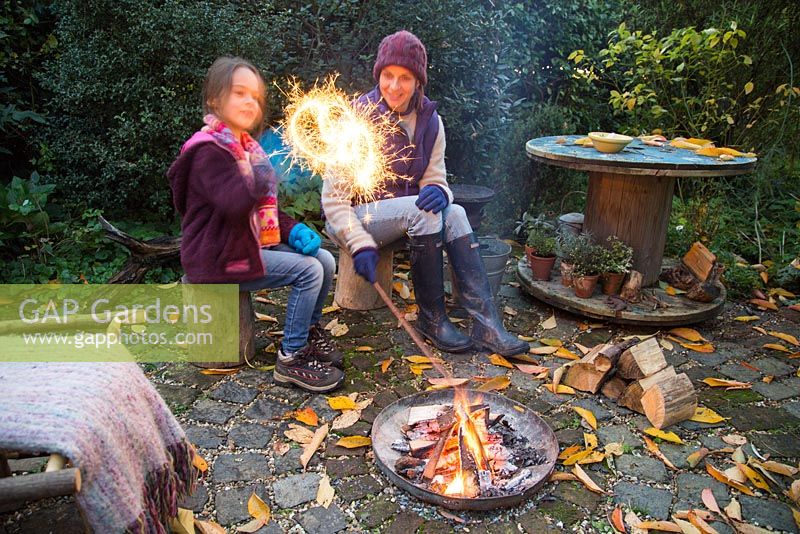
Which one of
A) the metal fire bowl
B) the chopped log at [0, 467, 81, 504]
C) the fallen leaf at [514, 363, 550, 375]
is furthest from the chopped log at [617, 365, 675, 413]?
the chopped log at [0, 467, 81, 504]

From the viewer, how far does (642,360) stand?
10.6ft

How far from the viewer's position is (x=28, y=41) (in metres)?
4.98

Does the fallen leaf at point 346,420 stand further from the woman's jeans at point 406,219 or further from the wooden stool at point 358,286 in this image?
the wooden stool at point 358,286

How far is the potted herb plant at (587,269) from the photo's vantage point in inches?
169

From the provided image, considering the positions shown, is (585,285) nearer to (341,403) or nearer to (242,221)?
(341,403)

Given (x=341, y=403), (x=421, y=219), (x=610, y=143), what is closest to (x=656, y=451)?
(x=341, y=403)

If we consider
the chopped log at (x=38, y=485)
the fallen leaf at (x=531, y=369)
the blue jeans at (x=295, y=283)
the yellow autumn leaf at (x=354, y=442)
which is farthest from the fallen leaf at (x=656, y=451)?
the chopped log at (x=38, y=485)

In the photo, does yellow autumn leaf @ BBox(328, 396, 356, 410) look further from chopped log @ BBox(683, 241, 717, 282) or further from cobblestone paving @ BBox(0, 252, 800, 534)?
chopped log @ BBox(683, 241, 717, 282)

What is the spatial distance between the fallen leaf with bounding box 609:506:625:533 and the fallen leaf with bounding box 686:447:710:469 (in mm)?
549

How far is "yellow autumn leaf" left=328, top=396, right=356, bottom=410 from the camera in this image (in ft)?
10.5

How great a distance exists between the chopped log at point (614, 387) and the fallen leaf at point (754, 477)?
26.7 inches

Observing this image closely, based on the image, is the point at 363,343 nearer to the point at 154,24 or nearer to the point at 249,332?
the point at 249,332

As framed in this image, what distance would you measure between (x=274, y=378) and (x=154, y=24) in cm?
274

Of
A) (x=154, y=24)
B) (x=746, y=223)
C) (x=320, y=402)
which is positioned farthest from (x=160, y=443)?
(x=746, y=223)
